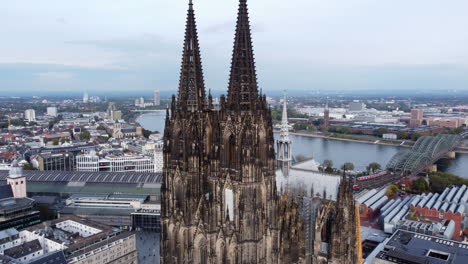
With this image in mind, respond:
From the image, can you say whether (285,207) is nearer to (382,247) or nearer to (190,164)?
(190,164)

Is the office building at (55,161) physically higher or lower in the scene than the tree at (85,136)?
lower

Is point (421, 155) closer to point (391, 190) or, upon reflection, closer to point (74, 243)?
point (391, 190)

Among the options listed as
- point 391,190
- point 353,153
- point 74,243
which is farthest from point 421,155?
point 74,243

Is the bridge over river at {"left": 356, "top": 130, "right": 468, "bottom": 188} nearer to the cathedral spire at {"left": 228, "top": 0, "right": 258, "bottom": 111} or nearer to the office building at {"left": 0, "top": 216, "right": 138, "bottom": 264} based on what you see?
the office building at {"left": 0, "top": 216, "right": 138, "bottom": 264}

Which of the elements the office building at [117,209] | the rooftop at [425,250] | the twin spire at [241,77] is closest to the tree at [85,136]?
the office building at [117,209]

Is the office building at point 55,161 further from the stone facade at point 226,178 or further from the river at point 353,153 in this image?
the stone facade at point 226,178

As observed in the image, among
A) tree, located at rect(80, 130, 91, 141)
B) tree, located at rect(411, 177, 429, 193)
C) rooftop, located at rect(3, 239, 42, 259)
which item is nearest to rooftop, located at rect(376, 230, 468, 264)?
tree, located at rect(411, 177, 429, 193)
